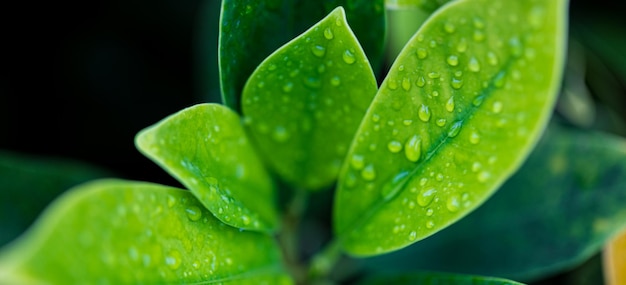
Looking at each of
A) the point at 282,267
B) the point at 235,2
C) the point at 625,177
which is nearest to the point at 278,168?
the point at 282,267

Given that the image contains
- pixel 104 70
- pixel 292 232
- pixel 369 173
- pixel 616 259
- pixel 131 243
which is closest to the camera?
pixel 131 243

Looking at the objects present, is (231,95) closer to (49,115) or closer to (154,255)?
(154,255)

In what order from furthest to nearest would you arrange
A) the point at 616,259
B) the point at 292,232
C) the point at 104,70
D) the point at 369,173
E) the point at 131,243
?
the point at 104,70, the point at 292,232, the point at 616,259, the point at 369,173, the point at 131,243

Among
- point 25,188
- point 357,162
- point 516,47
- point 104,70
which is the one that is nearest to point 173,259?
point 357,162

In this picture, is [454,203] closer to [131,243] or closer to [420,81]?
[420,81]

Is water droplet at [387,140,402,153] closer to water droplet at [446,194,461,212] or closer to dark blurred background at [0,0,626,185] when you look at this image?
water droplet at [446,194,461,212]

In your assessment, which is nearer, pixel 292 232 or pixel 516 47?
pixel 516 47

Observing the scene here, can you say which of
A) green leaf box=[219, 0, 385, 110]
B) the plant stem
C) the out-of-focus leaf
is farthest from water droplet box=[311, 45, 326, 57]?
the out-of-focus leaf
